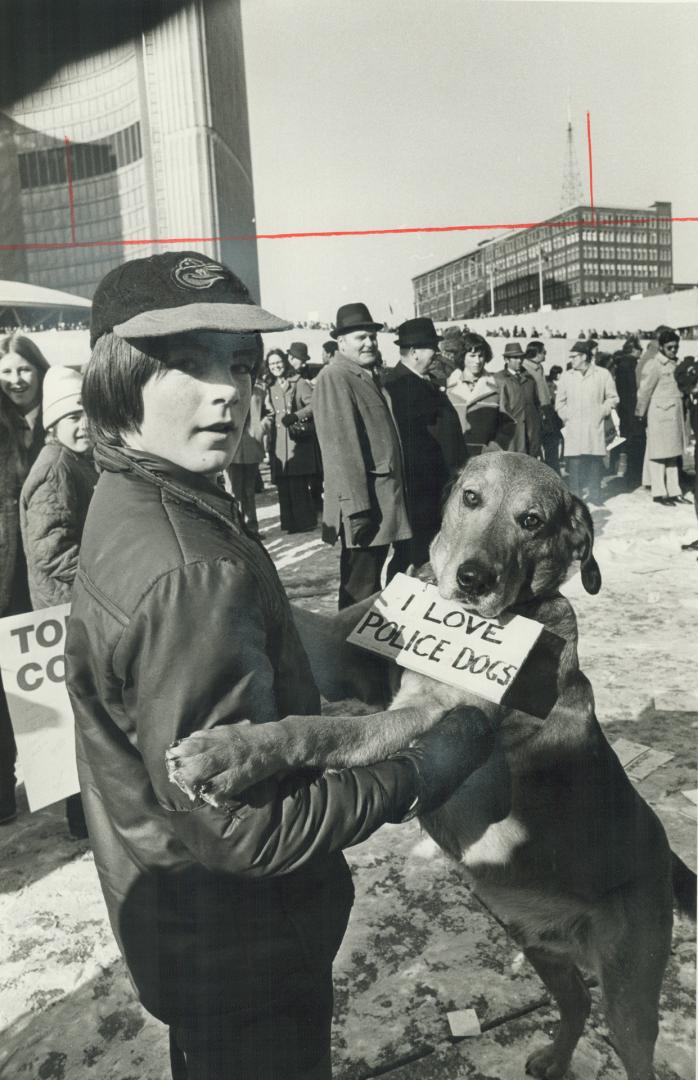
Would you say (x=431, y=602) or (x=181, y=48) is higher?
(x=181, y=48)

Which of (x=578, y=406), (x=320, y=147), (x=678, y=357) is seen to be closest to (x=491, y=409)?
(x=678, y=357)

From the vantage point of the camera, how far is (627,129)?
238 centimetres

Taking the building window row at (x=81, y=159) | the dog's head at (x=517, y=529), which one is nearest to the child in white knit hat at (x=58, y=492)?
the building window row at (x=81, y=159)

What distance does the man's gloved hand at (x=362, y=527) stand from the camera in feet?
11.9

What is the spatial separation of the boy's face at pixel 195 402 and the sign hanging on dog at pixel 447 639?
67cm

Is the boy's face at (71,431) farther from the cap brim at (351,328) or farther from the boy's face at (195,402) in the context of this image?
the boy's face at (195,402)

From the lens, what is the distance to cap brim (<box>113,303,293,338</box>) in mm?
1018

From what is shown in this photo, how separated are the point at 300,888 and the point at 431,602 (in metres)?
0.77

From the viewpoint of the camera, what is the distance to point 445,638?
162 centimetres

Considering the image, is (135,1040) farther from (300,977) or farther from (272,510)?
(272,510)

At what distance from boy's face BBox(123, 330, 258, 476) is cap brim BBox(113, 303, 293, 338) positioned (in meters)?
0.05

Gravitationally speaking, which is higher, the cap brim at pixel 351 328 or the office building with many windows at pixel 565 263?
the office building with many windows at pixel 565 263

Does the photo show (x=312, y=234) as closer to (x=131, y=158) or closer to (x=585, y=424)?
(x=131, y=158)

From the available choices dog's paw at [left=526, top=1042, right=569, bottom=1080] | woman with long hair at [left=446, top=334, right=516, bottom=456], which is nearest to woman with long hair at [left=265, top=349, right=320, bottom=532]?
woman with long hair at [left=446, top=334, right=516, bottom=456]
